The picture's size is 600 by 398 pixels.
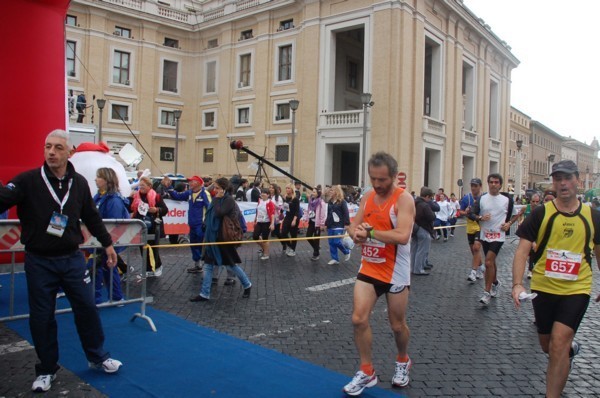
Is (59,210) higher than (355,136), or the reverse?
(355,136)

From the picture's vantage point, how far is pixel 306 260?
1187 cm

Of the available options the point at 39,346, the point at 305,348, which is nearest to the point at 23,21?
the point at 39,346

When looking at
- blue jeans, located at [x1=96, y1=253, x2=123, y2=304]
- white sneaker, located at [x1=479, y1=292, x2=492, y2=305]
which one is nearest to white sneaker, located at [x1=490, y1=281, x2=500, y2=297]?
white sneaker, located at [x1=479, y1=292, x2=492, y2=305]

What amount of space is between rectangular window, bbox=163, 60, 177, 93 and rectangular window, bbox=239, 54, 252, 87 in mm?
5826

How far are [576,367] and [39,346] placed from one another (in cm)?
506

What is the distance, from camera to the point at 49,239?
3.85 meters

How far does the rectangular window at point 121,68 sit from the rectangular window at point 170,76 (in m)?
2.91

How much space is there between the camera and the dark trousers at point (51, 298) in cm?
385

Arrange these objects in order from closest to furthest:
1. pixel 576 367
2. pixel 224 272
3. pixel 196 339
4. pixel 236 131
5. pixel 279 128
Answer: pixel 576 367, pixel 196 339, pixel 224 272, pixel 279 128, pixel 236 131

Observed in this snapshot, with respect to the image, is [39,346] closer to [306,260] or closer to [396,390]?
[396,390]

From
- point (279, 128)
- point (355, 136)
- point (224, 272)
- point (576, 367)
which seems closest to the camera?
point (576, 367)

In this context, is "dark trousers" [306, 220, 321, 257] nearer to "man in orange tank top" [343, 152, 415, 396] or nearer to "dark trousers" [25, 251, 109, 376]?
"man in orange tank top" [343, 152, 415, 396]

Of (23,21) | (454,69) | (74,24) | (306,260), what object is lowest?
(306,260)

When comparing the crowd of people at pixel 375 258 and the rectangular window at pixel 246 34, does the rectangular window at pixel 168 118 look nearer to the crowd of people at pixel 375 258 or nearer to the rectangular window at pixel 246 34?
the rectangular window at pixel 246 34
